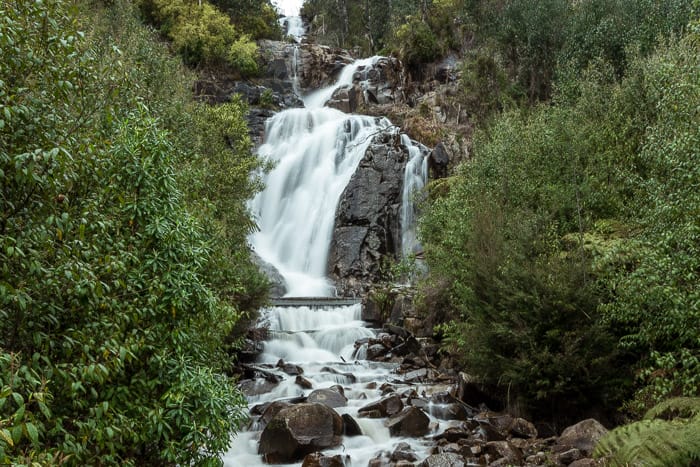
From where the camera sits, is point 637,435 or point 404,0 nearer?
point 637,435

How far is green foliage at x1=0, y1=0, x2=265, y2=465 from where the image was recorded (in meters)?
5.26

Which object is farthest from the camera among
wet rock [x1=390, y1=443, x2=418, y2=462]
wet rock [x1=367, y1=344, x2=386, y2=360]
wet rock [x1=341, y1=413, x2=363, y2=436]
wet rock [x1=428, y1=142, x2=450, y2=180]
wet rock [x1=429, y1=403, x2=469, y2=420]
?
wet rock [x1=428, y1=142, x2=450, y2=180]

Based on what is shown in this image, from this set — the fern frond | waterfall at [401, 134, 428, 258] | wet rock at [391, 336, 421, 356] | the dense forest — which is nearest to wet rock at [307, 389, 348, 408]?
the dense forest

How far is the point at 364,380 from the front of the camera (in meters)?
17.3

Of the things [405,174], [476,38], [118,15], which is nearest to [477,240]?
[405,174]

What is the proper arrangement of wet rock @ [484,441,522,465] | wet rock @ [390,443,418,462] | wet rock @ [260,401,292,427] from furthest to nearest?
1. wet rock @ [260,401,292,427]
2. wet rock @ [390,443,418,462]
3. wet rock @ [484,441,522,465]

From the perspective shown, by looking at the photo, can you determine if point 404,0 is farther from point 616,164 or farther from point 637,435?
point 637,435

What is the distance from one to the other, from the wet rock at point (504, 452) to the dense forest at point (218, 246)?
167 cm

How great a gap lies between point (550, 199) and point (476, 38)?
3078 cm

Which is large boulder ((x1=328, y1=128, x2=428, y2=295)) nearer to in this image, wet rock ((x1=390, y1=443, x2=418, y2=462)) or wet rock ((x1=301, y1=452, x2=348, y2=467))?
wet rock ((x1=390, y1=443, x2=418, y2=462))

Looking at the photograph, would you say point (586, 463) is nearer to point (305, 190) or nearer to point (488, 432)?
point (488, 432)

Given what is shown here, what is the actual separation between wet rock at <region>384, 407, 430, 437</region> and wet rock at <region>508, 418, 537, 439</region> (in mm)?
2101

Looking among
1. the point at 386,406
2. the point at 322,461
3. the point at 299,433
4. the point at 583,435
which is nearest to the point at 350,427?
the point at 299,433

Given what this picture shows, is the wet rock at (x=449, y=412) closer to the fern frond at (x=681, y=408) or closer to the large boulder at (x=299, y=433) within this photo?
the large boulder at (x=299, y=433)
